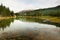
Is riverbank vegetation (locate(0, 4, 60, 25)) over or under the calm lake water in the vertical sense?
over

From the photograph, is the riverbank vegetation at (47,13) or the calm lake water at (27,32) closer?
the calm lake water at (27,32)

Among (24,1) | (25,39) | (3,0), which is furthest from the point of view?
(3,0)

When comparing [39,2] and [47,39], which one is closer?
[47,39]

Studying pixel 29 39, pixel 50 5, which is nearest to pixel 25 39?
pixel 29 39

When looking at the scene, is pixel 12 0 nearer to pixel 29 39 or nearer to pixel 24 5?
pixel 24 5

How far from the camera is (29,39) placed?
3.57m

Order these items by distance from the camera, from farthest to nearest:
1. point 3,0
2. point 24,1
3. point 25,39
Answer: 1. point 3,0
2. point 24,1
3. point 25,39

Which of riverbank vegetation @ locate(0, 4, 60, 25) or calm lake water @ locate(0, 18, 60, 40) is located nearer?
calm lake water @ locate(0, 18, 60, 40)

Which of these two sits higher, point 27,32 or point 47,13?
point 47,13

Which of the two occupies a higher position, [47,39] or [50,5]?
[50,5]

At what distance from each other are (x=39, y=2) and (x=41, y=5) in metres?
0.20

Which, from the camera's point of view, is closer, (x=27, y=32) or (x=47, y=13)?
(x=27, y=32)

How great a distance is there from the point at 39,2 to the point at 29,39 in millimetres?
1949

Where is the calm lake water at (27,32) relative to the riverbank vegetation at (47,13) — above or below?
below
